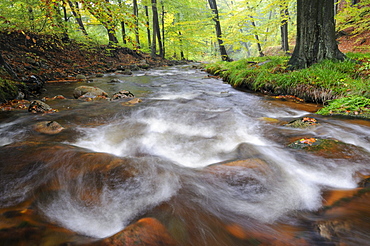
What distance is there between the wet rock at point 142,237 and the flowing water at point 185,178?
0.09 meters

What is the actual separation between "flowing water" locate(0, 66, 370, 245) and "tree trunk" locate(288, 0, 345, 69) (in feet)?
9.84

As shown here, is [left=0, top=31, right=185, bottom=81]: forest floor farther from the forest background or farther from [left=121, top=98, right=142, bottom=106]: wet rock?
Result: [left=121, top=98, right=142, bottom=106]: wet rock

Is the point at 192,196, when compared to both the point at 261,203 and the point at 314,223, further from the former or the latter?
the point at 314,223

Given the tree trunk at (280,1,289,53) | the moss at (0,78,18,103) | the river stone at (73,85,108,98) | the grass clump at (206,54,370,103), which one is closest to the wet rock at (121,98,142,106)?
the river stone at (73,85,108,98)

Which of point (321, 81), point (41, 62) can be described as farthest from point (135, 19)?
point (41, 62)

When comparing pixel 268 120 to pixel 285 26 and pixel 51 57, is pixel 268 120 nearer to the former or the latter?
pixel 51 57

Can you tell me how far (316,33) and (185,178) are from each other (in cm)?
597

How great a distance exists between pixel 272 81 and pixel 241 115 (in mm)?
2368

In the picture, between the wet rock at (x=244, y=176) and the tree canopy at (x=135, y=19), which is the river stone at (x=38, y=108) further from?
the wet rock at (x=244, y=176)

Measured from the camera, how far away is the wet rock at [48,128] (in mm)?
3223

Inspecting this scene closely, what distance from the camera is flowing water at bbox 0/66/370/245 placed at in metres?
1.48

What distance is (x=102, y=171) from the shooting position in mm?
1996

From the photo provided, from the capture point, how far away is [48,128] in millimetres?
3289

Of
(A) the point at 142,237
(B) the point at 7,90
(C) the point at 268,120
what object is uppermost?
(B) the point at 7,90
